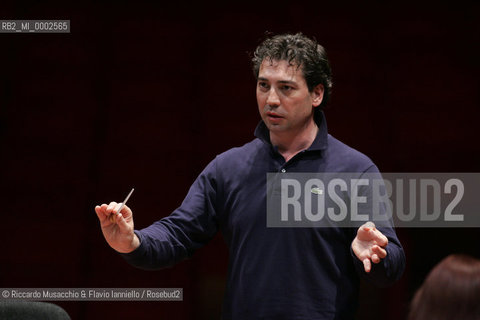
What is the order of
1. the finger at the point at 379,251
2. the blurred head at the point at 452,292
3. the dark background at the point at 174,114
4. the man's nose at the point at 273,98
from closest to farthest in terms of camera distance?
1. the blurred head at the point at 452,292
2. the finger at the point at 379,251
3. the man's nose at the point at 273,98
4. the dark background at the point at 174,114

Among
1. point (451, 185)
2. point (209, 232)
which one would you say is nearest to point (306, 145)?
point (209, 232)

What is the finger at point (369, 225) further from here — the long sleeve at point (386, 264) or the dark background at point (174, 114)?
the dark background at point (174, 114)

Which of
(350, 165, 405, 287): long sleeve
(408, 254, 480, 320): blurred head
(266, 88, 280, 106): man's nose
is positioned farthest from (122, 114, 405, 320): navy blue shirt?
(408, 254, 480, 320): blurred head

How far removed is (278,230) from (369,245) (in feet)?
0.75

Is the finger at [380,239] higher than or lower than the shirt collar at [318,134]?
lower

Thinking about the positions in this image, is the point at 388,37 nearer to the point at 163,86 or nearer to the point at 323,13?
the point at 323,13

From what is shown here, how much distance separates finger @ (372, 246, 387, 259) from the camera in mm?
1338

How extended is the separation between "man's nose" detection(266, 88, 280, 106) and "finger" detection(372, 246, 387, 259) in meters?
0.46

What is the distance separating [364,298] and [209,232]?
1.43 metres

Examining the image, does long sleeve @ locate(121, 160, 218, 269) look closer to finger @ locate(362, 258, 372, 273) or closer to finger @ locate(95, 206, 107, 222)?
finger @ locate(95, 206, 107, 222)

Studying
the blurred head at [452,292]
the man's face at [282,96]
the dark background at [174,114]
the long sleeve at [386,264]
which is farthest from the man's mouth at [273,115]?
the dark background at [174,114]

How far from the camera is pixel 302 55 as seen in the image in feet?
5.34

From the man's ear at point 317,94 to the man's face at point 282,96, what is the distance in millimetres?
36

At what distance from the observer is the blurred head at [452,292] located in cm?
103
